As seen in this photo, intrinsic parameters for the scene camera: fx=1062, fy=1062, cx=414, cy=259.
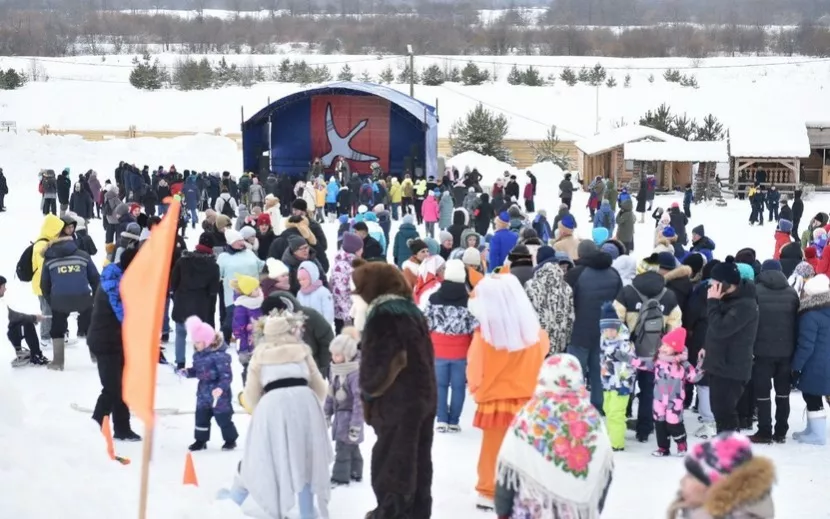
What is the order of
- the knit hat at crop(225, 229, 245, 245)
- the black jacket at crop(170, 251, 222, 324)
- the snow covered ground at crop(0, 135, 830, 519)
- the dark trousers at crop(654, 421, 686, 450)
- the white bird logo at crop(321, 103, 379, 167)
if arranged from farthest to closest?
the white bird logo at crop(321, 103, 379, 167), the knit hat at crop(225, 229, 245, 245), the black jacket at crop(170, 251, 222, 324), the dark trousers at crop(654, 421, 686, 450), the snow covered ground at crop(0, 135, 830, 519)

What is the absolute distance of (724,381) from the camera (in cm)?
741

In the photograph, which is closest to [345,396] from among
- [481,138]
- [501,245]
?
[501,245]

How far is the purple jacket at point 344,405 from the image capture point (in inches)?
256

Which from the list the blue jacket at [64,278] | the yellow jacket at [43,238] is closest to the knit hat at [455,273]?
the blue jacket at [64,278]

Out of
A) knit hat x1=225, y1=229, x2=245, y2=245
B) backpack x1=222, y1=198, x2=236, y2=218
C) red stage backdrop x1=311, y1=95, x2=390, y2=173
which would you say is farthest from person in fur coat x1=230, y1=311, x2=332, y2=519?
red stage backdrop x1=311, y1=95, x2=390, y2=173

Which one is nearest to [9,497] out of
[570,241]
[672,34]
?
[570,241]

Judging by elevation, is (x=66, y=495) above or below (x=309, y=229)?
below

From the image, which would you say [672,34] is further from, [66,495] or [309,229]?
[66,495]

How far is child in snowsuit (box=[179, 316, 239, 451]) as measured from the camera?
7.21 meters

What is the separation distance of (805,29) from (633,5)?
71895mm

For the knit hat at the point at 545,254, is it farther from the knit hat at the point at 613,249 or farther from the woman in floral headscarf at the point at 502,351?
the woman in floral headscarf at the point at 502,351

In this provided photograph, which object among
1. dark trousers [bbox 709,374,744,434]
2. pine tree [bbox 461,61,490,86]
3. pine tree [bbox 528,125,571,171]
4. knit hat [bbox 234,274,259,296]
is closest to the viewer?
dark trousers [bbox 709,374,744,434]

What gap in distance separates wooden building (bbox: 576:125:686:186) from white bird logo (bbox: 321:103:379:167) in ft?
Result: 22.1

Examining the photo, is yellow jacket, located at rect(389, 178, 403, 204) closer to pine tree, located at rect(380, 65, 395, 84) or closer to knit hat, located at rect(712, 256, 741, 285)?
knit hat, located at rect(712, 256, 741, 285)
